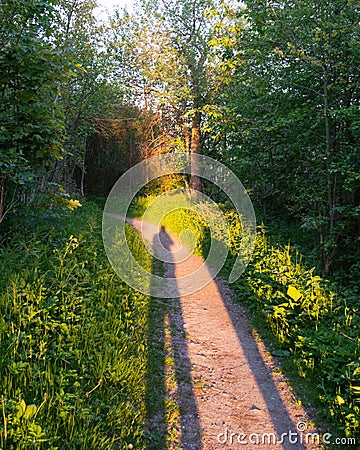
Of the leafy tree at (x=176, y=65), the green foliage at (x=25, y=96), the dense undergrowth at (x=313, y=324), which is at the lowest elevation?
the dense undergrowth at (x=313, y=324)

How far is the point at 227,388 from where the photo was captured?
3639 mm

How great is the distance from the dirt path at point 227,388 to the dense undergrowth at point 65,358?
1.47 feet

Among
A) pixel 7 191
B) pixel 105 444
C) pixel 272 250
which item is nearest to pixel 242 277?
pixel 272 250

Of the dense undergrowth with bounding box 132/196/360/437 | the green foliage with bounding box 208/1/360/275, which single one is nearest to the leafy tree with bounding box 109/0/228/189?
the green foliage with bounding box 208/1/360/275

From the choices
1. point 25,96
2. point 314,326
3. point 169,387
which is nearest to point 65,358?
point 169,387

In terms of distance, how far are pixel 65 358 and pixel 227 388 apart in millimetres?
1623

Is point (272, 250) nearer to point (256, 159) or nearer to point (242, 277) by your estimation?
point (242, 277)

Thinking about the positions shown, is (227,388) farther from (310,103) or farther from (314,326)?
(310,103)

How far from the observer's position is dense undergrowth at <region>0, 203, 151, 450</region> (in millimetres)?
2398

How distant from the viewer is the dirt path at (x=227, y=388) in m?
2.94

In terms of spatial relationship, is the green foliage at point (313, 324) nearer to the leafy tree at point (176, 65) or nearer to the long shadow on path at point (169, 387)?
the long shadow on path at point (169, 387)

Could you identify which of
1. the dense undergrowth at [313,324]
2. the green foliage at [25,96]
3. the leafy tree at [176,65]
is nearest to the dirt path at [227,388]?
the dense undergrowth at [313,324]

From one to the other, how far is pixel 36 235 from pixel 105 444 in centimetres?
361

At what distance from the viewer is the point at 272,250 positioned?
7.14 metres
